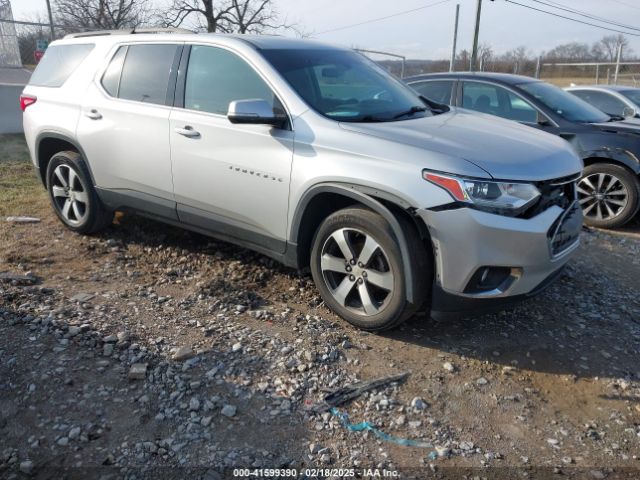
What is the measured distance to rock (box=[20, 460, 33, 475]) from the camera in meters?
2.38

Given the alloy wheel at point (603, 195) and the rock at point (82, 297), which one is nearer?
the rock at point (82, 297)

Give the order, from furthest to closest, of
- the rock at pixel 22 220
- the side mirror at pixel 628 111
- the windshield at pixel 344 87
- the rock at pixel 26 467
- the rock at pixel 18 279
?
the side mirror at pixel 628 111, the rock at pixel 22 220, the rock at pixel 18 279, the windshield at pixel 344 87, the rock at pixel 26 467

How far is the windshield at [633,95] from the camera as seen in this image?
8445mm

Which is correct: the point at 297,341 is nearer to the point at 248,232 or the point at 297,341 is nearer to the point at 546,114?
the point at 248,232

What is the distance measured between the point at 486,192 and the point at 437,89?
14.4 ft

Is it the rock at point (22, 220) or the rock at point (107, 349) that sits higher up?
the rock at point (22, 220)

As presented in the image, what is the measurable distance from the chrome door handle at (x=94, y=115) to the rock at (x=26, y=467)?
3.05 metres

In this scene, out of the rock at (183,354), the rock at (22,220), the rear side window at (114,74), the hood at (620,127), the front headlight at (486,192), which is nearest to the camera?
the front headlight at (486,192)

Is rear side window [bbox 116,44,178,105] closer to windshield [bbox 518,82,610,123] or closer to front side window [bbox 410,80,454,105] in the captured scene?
front side window [bbox 410,80,454,105]

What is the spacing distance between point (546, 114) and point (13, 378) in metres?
5.77

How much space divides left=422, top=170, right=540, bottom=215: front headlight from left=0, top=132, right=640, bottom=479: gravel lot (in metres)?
0.97

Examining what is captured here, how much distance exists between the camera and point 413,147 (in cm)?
314

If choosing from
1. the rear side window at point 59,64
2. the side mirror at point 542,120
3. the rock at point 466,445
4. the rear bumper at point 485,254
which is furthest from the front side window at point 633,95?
the rear side window at point 59,64

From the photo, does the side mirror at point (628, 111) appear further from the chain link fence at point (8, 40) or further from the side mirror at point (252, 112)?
the chain link fence at point (8, 40)
